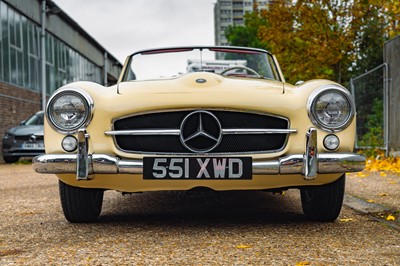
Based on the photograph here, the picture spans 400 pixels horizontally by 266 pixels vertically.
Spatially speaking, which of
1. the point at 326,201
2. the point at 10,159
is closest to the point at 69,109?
the point at 326,201

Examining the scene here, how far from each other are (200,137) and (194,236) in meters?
0.58

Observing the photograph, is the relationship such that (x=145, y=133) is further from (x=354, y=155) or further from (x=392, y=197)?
(x=392, y=197)

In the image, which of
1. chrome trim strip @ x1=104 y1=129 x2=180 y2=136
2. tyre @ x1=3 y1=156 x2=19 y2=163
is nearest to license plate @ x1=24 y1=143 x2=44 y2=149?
tyre @ x1=3 y1=156 x2=19 y2=163

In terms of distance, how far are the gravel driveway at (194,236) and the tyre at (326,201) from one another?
77 mm

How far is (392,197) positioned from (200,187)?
7.83 ft

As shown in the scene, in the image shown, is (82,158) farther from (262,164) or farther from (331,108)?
(331,108)

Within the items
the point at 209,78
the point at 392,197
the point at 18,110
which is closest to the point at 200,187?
the point at 209,78

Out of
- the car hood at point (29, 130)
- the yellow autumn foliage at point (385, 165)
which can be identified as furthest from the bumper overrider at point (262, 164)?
the car hood at point (29, 130)

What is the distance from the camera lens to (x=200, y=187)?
3652 mm

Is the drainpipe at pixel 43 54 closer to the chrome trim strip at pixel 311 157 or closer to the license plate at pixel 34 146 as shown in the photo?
the license plate at pixel 34 146

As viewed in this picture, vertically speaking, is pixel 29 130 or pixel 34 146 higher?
pixel 29 130

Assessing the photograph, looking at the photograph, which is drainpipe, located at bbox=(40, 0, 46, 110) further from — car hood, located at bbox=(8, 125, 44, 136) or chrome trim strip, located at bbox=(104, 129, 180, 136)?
chrome trim strip, located at bbox=(104, 129, 180, 136)

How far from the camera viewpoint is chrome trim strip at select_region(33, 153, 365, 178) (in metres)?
3.54

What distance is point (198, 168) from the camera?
351cm
